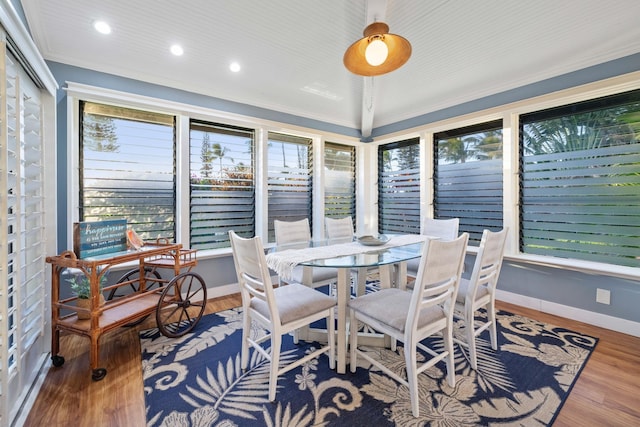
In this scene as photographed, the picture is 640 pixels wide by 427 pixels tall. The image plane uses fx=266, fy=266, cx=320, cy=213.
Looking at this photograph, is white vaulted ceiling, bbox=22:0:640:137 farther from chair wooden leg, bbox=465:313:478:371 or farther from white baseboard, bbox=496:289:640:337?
chair wooden leg, bbox=465:313:478:371

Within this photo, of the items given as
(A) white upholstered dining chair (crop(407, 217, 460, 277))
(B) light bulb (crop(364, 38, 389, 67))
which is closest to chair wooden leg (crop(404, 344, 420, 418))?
(A) white upholstered dining chair (crop(407, 217, 460, 277))

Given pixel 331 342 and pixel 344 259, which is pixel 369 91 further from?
pixel 331 342

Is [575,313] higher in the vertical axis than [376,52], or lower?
lower

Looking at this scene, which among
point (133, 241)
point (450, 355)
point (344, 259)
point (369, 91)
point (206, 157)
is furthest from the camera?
point (369, 91)

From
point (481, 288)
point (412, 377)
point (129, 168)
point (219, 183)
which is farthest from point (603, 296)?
point (129, 168)

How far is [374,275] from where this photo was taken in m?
3.90

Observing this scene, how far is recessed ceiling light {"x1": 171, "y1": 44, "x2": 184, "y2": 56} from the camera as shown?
2.57 meters

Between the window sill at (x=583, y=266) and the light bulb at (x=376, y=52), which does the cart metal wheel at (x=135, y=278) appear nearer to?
the light bulb at (x=376, y=52)

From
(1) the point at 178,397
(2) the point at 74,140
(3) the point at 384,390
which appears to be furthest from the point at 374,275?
(2) the point at 74,140

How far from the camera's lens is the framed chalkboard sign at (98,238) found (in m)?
1.90

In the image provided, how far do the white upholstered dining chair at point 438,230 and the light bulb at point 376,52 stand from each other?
197 centimetres

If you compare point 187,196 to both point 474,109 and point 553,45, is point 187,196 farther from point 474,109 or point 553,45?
point 553,45

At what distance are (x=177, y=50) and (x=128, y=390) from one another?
2876 mm

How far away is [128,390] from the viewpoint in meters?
1.67
